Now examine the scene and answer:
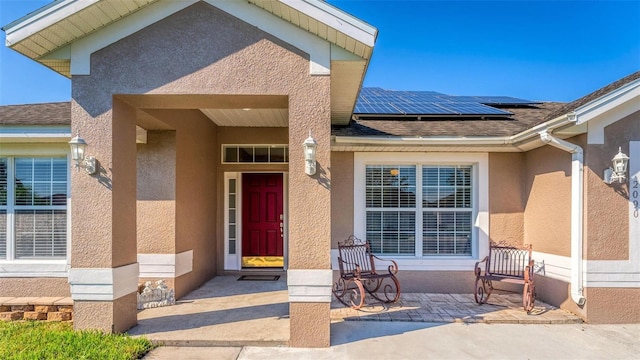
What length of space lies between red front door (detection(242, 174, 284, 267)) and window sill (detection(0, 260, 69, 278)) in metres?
3.68

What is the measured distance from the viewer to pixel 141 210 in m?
6.50

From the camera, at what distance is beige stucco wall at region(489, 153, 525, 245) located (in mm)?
7066

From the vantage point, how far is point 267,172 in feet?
28.6

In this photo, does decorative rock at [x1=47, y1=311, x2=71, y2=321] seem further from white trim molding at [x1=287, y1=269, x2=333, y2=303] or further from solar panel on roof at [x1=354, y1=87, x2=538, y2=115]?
solar panel on roof at [x1=354, y1=87, x2=538, y2=115]

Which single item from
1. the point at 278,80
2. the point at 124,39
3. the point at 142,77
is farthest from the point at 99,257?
the point at 278,80

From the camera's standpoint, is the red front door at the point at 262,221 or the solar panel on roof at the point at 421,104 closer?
the solar panel on roof at the point at 421,104

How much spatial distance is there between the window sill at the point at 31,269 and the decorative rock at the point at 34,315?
75 centimetres

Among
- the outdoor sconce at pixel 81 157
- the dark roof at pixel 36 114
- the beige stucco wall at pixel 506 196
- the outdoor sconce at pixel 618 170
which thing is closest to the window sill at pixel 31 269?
the dark roof at pixel 36 114

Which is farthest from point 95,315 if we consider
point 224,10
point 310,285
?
point 224,10

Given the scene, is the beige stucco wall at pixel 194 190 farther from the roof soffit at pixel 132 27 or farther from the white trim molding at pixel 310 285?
the white trim molding at pixel 310 285

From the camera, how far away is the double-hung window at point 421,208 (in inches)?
285

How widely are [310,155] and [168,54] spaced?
233cm

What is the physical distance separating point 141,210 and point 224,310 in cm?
242

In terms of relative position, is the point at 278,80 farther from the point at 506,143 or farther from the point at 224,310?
the point at 506,143
